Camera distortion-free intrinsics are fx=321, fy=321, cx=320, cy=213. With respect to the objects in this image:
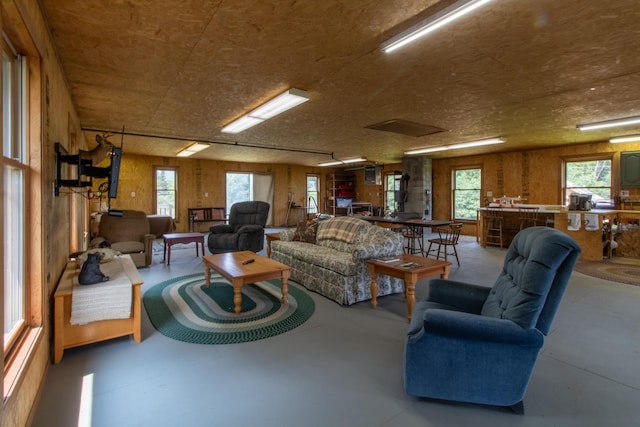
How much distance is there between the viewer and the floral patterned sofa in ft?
11.7

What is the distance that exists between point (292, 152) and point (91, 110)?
4889mm

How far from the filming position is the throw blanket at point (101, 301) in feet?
7.89

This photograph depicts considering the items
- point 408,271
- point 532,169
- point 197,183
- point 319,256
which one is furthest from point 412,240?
point 197,183

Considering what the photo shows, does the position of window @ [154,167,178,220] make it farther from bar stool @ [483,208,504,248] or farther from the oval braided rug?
bar stool @ [483,208,504,248]

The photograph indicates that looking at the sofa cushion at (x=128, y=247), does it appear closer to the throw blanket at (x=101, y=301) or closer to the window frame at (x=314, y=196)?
the throw blanket at (x=101, y=301)

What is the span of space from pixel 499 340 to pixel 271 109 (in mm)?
3763

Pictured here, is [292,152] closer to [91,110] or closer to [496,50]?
[91,110]

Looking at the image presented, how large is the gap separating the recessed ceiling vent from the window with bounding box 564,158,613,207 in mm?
3773

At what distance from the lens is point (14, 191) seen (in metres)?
1.82

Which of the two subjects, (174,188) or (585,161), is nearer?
(585,161)

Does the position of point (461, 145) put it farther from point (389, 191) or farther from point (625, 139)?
point (389, 191)

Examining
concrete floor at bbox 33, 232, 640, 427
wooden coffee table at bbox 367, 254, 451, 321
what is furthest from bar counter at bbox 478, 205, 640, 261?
wooden coffee table at bbox 367, 254, 451, 321

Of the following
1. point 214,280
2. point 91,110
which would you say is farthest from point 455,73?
point 91,110

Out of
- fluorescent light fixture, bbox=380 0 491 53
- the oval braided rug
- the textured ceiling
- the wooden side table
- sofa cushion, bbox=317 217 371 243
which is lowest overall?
the oval braided rug
